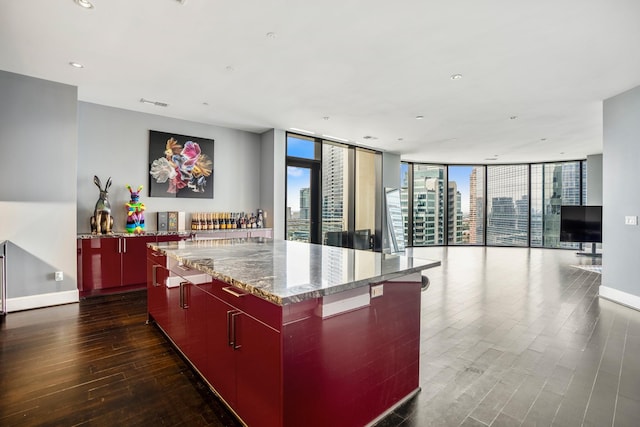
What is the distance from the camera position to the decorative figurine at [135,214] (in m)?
4.82

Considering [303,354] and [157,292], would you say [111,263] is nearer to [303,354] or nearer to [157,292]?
[157,292]

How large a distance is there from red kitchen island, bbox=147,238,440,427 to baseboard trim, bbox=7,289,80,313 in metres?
2.71

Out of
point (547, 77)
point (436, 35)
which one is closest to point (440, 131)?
point (547, 77)

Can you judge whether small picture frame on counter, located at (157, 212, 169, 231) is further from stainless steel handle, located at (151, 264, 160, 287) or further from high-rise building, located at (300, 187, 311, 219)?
high-rise building, located at (300, 187, 311, 219)

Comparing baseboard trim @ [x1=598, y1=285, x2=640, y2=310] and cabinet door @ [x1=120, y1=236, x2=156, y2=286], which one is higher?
cabinet door @ [x1=120, y1=236, x2=156, y2=286]

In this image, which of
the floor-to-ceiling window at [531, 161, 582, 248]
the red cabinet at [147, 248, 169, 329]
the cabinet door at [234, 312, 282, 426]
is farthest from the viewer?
the floor-to-ceiling window at [531, 161, 582, 248]

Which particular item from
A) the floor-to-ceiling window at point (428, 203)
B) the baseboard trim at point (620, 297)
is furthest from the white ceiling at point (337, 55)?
the floor-to-ceiling window at point (428, 203)

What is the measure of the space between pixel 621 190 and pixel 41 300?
25.2 feet

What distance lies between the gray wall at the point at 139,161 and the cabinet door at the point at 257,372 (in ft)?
14.3

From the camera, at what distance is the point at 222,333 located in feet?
6.08

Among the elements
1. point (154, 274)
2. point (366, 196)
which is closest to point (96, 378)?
point (154, 274)

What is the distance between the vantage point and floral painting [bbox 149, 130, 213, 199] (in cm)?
526

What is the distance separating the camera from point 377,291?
179cm

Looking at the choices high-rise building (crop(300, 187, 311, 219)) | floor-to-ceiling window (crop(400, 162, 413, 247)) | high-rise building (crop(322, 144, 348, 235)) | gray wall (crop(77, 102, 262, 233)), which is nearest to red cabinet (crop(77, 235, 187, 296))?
gray wall (crop(77, 102, 262, 233))
